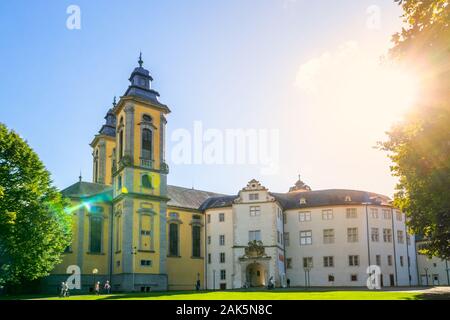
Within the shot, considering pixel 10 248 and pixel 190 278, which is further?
pixel 190 278

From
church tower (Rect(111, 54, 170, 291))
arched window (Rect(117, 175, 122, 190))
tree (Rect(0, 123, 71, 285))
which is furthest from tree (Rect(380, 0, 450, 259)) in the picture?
arched window (Rect(117, 175, 122, 190))

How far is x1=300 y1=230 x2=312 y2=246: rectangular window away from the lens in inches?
2596

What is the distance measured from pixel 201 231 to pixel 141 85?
21648mm

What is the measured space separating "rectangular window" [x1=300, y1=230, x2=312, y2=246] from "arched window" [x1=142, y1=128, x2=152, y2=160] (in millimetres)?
23899

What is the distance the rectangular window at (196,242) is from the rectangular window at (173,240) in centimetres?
285

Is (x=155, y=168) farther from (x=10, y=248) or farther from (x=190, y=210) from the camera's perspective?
(x=10, y=248)

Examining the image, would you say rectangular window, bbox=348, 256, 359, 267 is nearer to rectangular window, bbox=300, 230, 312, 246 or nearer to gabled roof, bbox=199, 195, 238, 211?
rectangular window, bbox=300, 230, 312, 246

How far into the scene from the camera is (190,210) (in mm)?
66312

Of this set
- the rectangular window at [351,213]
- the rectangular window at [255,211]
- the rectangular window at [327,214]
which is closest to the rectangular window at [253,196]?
the rectangular window at [255,211]

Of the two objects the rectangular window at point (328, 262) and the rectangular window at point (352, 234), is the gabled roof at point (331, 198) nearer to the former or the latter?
the rectangular window at point (352, 234)

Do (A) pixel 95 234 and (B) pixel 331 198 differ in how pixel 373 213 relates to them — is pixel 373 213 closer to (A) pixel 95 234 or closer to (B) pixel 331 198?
(B) pixel 331 198
